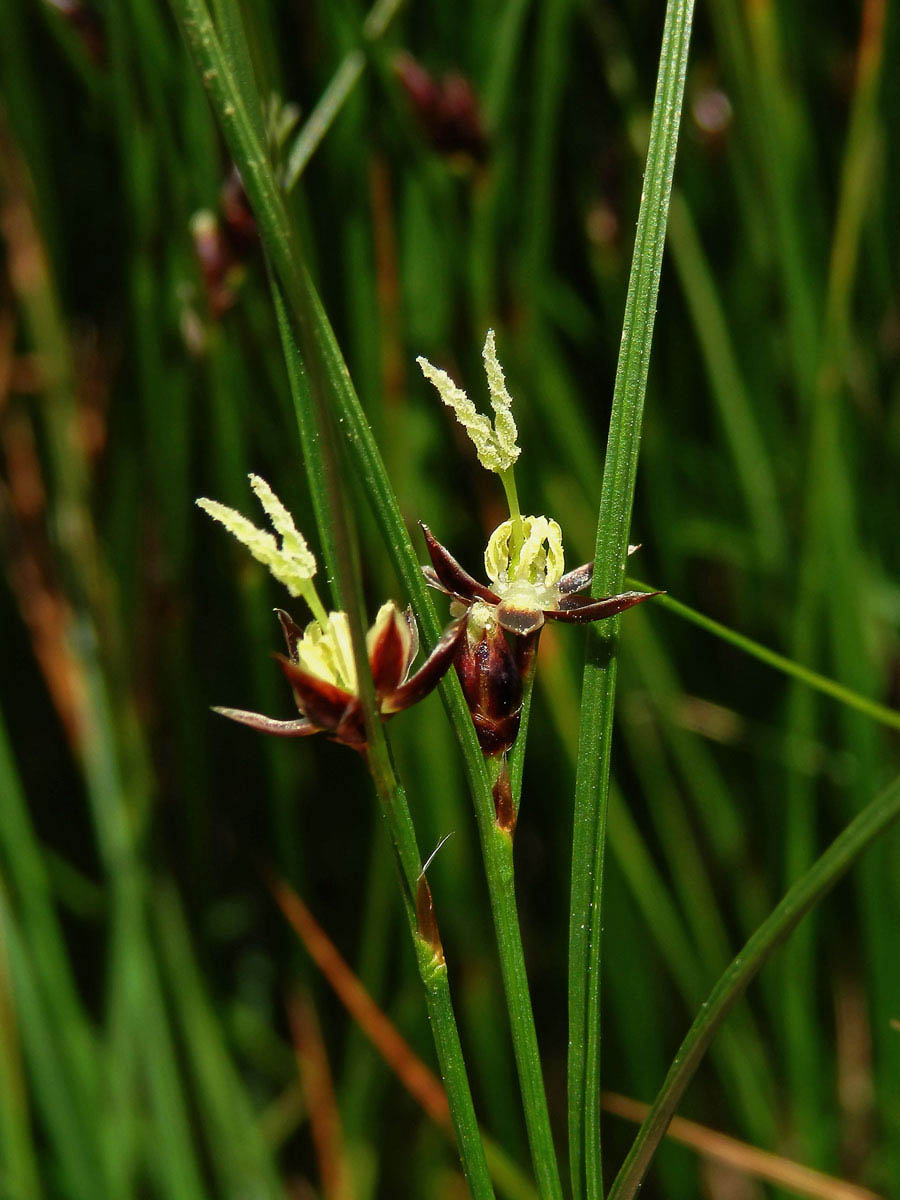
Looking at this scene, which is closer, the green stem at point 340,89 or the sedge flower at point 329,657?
the sedge flower at point 329,657

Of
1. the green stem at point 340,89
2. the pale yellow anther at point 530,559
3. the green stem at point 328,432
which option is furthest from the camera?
the green stem at point 340,89

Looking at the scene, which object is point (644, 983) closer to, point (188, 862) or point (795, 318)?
point (188, 862)

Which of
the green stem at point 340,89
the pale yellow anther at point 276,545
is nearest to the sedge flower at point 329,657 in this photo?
the pale yellow anther at point 276,545

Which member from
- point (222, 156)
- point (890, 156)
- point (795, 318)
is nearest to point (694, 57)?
point (890, 156)

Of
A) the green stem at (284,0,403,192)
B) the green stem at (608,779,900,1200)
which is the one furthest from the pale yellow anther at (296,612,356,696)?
the green stem at (284,0,403,192)

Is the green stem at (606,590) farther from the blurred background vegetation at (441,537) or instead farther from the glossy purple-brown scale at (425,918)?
the blurred background vegetation at (441,537)

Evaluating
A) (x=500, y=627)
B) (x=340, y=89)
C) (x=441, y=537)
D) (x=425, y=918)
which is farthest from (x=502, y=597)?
(x=441, y=537)
